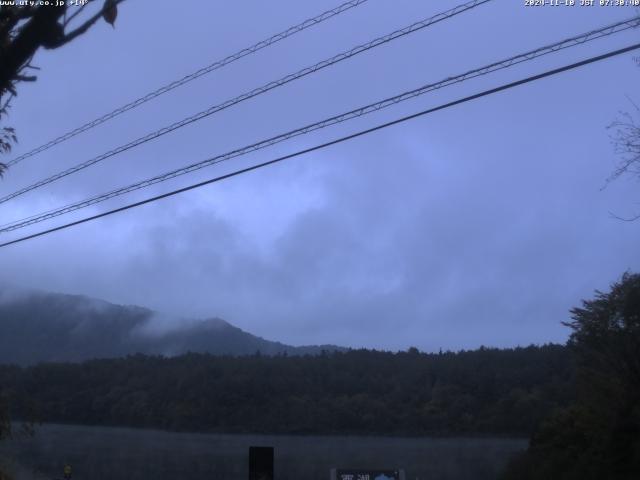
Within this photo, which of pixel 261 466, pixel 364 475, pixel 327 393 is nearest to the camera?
pixel 261 466

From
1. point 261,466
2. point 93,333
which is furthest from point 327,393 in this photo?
point 261,466

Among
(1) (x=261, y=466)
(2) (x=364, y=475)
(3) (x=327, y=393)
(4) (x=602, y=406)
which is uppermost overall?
(3) (x=327, y=393)

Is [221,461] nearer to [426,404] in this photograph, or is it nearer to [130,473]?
[130,473]

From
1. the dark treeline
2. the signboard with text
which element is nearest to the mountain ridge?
the dark treeline

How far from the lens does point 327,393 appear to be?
33.8 m

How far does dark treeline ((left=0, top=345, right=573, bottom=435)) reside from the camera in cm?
3077

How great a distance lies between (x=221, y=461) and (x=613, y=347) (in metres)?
13.9

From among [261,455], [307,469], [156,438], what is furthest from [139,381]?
[261,455]

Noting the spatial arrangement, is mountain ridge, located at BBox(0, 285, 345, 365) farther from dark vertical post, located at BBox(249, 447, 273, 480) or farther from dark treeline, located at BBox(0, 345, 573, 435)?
dark vertical post, located at BBox(249, 447, 273, 480)

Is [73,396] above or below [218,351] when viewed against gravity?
below

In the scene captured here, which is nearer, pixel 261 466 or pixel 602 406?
pixel 261 466

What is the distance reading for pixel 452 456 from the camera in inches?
1042

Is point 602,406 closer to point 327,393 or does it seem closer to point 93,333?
point 327,393

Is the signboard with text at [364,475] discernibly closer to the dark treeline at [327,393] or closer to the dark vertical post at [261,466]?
the dark vertical post at [261,466]
